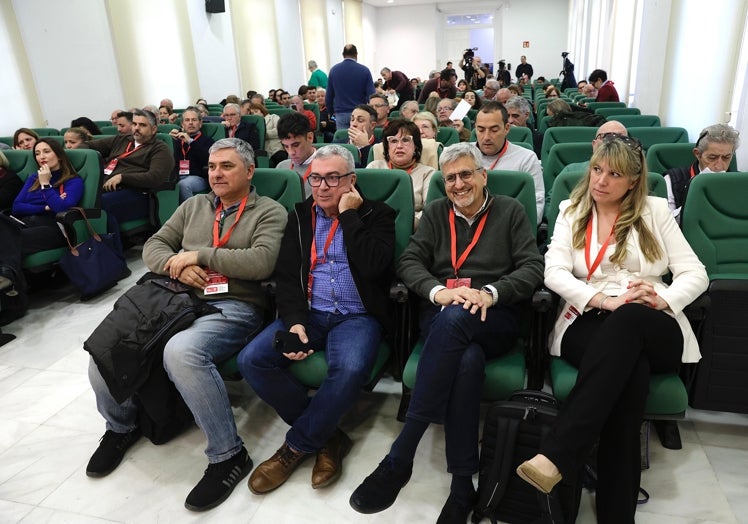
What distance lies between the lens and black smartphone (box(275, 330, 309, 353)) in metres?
1.82

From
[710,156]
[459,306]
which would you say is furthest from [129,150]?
[710,156]

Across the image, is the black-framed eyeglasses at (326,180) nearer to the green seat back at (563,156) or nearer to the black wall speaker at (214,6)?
the green seat back at (563,156)

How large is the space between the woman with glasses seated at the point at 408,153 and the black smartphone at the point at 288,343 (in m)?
1.13

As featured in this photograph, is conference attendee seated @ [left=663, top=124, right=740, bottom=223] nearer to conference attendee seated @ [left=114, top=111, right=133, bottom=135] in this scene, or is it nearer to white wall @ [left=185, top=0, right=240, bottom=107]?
conference attendee seated @ [left=114, top=111, right=133, bottom=135]

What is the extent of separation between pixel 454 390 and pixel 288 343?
60 cm

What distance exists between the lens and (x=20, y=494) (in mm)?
1864

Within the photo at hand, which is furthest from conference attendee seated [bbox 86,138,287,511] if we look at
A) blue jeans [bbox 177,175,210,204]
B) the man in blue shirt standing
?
the man in blue shirt standing

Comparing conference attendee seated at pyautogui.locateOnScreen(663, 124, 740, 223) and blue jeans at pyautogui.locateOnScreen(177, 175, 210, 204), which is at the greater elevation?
conference attendee seated at pyautogui.locateOnScreen(663, 124, 740, 223)

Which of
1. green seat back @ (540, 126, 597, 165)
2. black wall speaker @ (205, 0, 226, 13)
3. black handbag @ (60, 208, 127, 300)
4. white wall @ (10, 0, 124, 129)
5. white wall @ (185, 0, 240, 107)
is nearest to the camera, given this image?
black handbag @ (60, 208, 127, 300)

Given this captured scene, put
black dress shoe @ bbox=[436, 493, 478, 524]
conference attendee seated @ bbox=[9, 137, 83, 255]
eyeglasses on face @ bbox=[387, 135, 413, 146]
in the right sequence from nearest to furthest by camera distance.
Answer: black dress shoe @ bbox=[436, 493, 478, 524]
eyeglasses on face @ bbox=[387, 135, 413, 146]
conference attendee seated @ bbox=[9, 137, 83, 255]

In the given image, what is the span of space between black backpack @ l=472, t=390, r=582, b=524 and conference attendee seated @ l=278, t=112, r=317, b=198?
1.75 meters

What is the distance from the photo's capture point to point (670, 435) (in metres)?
1.89

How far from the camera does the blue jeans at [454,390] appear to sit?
161 centimetres

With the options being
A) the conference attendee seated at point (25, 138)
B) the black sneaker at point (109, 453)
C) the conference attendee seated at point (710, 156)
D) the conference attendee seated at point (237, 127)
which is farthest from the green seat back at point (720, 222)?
the conference attendee seated at point (25, 138)
